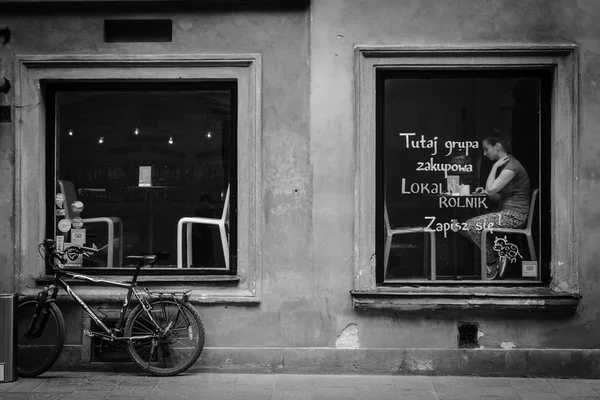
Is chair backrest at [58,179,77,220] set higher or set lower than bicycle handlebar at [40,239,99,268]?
higher

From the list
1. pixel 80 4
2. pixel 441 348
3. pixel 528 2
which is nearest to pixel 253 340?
pixel 441 348

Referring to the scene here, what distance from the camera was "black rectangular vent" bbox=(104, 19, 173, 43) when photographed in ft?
27.4

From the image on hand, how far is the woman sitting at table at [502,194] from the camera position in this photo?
841cm

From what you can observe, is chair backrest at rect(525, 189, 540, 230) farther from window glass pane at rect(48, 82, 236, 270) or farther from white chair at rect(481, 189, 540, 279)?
window glass pane at rect(48, 82, 236, 270)

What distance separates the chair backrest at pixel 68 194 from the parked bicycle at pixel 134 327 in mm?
553

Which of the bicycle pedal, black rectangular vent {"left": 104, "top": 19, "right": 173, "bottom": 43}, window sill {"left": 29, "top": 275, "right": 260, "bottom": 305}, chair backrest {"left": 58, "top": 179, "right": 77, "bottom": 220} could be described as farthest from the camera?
chair backrest {"left": 58, "top": 179, "right": 77, "bottom": 220}

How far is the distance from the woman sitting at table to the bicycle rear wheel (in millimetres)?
4506

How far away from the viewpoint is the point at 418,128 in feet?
27.7

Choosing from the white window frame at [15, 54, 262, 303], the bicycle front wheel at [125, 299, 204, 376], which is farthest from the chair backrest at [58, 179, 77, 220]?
the bicycle front wheel at [125, 299, 204, 376]

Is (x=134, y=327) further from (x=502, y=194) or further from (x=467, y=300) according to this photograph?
(x=502, y=194)

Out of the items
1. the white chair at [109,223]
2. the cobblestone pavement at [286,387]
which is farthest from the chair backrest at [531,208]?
the white chair at [109,223]

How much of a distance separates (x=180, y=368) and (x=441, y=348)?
2.76m

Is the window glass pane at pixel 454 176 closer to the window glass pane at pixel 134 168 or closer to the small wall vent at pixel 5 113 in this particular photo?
the window glass pane at pixel 134 168

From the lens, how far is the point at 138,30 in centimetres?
839
